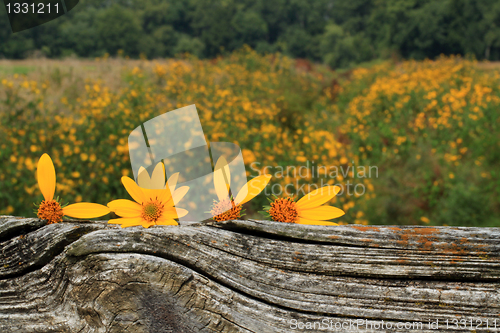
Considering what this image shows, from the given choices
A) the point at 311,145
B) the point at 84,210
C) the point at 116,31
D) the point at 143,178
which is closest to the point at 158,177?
the point at 143,178

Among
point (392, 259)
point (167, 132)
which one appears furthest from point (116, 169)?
point (392, 259)

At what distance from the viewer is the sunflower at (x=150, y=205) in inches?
19.9

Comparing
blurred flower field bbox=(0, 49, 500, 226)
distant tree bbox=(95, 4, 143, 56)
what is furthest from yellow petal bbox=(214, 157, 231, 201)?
distant tree bbox=(95, 4, 143, 56)

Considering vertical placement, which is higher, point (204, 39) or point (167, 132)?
point (204, 39)

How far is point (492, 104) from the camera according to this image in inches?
225

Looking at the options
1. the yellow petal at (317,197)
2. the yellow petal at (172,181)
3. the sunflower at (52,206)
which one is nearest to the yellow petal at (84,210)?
the sunflower at (52,206)

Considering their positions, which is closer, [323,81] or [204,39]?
[323,81]

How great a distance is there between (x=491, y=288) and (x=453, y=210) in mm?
3413

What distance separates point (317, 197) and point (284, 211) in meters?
0.07

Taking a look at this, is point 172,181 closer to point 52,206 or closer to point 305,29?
point 52,206

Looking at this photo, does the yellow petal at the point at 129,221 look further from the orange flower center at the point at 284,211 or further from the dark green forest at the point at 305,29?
the dark green forest at the point at 305,29

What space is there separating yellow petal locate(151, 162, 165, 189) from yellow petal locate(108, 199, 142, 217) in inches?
2.2

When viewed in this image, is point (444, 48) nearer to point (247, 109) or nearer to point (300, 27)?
point (300, 27)

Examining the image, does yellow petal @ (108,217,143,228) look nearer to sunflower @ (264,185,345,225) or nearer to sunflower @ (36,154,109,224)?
sunflower @ (36,154,109,224)
